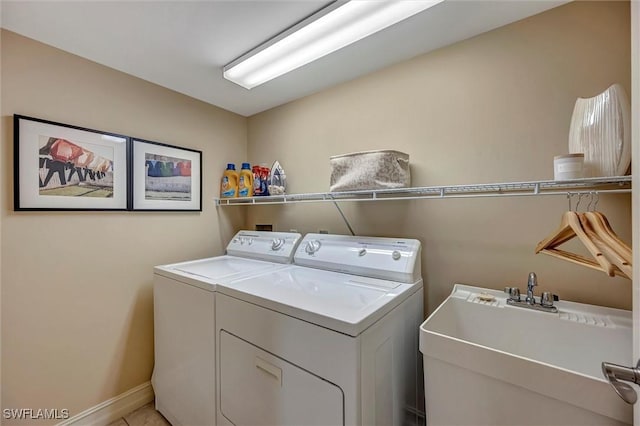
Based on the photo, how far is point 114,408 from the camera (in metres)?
1.73

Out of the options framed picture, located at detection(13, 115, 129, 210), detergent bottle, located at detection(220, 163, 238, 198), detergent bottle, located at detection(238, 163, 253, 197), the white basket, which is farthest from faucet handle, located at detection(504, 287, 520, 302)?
framed picture, located at detection(13, 115, 129, 210)

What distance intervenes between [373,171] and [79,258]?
189 centimetres

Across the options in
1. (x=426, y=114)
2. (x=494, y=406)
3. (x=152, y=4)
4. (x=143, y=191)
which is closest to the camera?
(x=494, y=406)

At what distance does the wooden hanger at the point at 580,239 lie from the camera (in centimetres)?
81

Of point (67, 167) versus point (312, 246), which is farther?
point (312, 246)

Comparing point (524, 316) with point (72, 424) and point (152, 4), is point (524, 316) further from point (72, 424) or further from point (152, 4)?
point (72, 424)

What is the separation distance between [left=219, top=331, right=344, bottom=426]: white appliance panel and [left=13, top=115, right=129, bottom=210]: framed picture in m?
1.26

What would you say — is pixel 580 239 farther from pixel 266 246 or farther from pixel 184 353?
pixel 184 353

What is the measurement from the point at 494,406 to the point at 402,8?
1.60 m

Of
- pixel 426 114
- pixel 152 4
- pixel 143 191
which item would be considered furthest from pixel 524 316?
pixel 143 191

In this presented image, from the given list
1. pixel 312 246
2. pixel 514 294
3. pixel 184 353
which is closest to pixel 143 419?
pixel 184 353

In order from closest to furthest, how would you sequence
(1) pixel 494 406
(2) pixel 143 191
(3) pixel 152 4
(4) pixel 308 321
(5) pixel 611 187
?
(1) pixel 494 406 → (4) pixel 308 321 → (5) pixel 611 187 → (3) pixel 152 4 → (2) pixel 143 191

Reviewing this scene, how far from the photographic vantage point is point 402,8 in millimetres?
1144

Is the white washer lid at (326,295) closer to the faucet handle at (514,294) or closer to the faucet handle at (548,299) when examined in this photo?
the faucet handle at (514,294)
